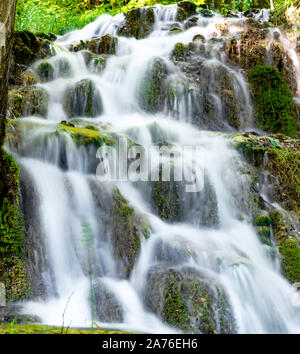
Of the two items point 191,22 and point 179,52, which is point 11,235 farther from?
point 191,22

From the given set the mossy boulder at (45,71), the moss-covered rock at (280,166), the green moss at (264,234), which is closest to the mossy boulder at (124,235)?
the green moss at (264,234)

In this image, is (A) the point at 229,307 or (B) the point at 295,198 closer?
(A) the point at 229,307

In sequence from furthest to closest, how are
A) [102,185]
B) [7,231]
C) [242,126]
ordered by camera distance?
[242,126] → [102,185] → [7,231]

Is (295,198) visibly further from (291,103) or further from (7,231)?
(7,231)

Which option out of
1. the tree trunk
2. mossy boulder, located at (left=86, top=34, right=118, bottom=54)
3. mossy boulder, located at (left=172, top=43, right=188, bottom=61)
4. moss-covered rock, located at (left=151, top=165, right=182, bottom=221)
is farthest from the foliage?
the tree trunk

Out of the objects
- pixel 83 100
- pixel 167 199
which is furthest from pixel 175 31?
pixel 167 199

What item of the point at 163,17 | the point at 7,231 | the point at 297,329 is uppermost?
the point at 163,17

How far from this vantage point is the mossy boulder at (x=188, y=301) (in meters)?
2.97

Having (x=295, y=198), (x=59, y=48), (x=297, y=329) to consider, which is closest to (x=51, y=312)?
(x=297, y=329)

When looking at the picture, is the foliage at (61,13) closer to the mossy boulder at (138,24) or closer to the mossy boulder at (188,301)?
the mossy boulder at (138,24)

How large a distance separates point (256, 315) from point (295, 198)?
246 centimetres

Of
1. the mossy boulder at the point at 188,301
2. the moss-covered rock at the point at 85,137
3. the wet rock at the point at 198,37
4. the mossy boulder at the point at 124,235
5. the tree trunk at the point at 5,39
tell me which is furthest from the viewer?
the wet rock at the point at 198,37

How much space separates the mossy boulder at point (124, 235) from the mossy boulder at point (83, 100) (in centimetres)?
308

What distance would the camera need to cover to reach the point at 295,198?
510cm
